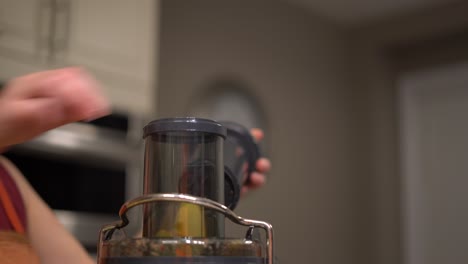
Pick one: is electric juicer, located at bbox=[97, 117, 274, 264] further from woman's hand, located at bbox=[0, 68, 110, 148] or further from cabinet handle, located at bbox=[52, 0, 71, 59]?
cabinet handle, located at bbox=[52, 0, 71, 59]

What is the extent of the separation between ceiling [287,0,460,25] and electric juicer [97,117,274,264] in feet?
9.25

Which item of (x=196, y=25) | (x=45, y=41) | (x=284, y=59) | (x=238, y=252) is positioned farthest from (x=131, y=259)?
(x=284, y=59)

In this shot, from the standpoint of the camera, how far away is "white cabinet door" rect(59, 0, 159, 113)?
1558mm

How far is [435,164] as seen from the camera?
3217 mm

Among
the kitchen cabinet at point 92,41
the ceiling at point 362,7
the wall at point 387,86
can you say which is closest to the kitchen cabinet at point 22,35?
the kitchen cabinet at point 92,41

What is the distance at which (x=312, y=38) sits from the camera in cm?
321

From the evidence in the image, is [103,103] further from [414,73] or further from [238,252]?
[414,73]

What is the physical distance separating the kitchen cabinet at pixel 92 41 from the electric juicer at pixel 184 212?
1150 millimetres

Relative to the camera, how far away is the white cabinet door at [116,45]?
1558 millimetres

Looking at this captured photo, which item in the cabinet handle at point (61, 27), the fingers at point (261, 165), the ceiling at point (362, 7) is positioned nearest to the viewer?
the fingers at point (261, 165)

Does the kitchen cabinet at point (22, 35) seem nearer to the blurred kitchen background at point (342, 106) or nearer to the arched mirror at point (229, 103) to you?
the blurred kitchen background at point (342, 106)

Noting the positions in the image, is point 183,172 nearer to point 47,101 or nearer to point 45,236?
point 47,101

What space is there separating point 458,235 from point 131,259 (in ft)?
10.1

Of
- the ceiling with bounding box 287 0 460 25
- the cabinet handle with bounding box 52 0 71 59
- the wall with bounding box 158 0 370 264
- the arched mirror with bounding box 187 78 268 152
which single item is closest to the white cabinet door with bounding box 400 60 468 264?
the wall with bounding box 158 0 370 264
